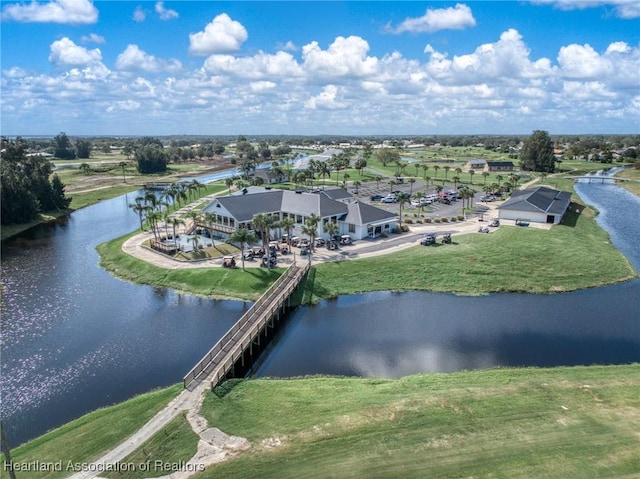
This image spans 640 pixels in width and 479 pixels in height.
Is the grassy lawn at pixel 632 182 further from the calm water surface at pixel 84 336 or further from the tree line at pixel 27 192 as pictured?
the tree line at pixel 27 192

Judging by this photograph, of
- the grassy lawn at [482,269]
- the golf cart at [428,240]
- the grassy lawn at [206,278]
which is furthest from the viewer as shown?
the golf cart at [428,240]

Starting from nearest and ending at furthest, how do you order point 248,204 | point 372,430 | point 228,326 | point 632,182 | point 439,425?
1. point 372,430
2. point 439,425
3. point 228,326
4. point 248,204
5. point 632,182

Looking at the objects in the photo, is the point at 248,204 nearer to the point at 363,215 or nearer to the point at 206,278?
the point at 363,215

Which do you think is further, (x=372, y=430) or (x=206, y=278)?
(x=206, y=278)

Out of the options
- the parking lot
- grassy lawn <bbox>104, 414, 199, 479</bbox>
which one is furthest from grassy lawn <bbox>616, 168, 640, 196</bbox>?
grassy lawn <bbox>104, 414, 199, 479</bbox>

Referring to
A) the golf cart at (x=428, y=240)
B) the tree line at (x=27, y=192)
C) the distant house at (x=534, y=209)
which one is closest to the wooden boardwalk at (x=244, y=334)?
the golf cart at (x=428, y=240)

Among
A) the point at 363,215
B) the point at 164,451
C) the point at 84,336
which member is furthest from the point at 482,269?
the point at 84,336
